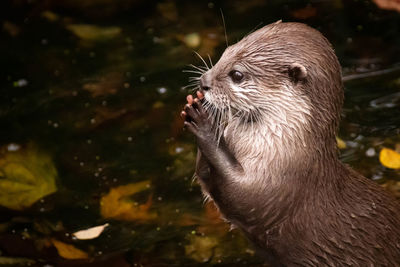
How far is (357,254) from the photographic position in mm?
2682

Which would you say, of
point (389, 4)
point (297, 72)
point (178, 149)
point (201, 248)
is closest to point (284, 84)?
point (297, 72)

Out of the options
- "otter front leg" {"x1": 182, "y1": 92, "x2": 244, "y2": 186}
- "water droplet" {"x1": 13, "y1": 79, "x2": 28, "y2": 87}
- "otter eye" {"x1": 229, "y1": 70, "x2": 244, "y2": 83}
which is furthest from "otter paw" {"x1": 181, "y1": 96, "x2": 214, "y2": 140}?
"water droplet" {"x1": 13, "y1": 79, "x2": 28, "y2": 87}

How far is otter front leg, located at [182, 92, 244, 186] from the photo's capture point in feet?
8.55

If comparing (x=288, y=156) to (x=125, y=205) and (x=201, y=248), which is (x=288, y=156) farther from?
(x=125, y=205)

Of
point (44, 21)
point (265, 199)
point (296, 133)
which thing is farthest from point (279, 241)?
point (44, 21)

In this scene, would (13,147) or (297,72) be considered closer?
(297,72)

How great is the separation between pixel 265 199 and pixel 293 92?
0.39 meters

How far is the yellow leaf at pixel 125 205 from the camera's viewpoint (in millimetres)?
3584

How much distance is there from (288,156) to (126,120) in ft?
5.64

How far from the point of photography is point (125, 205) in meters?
3.63

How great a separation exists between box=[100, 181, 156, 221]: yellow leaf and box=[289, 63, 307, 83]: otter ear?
51.4 inches

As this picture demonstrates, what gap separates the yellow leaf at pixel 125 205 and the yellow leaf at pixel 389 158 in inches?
47.4

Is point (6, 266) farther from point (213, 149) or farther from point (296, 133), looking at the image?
point (296, 133)

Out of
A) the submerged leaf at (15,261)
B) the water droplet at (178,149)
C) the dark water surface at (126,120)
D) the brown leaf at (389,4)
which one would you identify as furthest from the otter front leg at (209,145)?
the brown leaf at (389,4)
